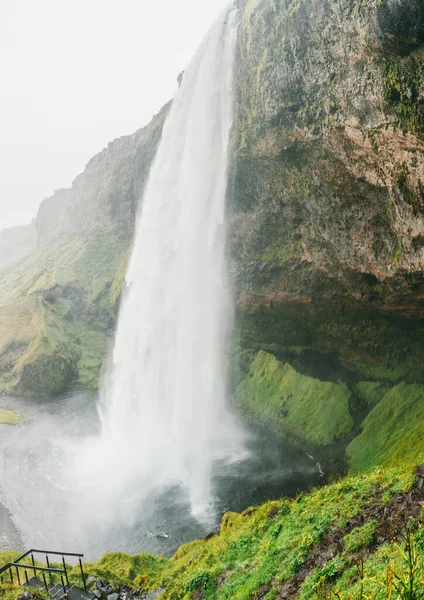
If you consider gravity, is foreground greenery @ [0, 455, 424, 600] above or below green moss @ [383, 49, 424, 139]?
below

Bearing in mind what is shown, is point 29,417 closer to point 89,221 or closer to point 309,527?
point 309,527

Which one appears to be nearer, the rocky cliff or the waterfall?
the rocky cliff

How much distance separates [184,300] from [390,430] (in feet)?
66.4

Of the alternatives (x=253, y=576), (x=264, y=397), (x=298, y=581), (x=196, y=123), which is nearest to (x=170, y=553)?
(x=253, y=576)

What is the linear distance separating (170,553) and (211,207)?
26.6m

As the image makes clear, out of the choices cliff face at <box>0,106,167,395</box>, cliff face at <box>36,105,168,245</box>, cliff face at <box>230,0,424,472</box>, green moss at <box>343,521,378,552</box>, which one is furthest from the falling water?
cliff face at <box>36,105,168,245</box>

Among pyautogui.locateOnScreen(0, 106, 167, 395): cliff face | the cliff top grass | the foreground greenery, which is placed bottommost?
the cliff top grass

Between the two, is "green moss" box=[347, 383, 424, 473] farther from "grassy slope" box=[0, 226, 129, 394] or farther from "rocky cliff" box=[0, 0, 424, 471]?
"grassy slope" box=[0, 226, 129, 394]

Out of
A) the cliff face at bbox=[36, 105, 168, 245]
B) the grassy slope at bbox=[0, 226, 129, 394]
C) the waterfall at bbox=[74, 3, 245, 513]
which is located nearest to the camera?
the waterfall at bbox=[74, 3, 245, 513]

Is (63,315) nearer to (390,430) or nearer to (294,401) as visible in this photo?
(294,401)

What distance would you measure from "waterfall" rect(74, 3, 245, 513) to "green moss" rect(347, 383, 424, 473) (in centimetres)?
1029

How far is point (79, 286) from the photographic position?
80.6 m

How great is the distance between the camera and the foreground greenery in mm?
8969

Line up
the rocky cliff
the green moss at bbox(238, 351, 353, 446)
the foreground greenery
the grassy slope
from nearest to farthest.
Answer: the foreground greenery → the rocky cliff → the green moss at bbox(238, 351, 353, 446) → the grassy slope
